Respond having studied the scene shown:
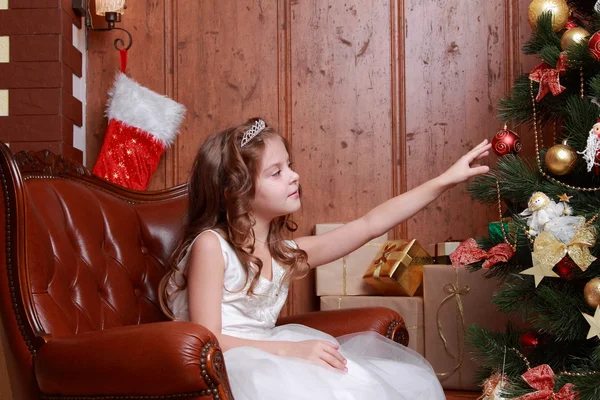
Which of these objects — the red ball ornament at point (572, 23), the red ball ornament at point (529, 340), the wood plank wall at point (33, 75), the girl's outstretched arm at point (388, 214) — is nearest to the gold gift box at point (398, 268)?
the girl's outstretched arm at point (388, 214)

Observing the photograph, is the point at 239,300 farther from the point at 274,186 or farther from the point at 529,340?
the point at 529,340

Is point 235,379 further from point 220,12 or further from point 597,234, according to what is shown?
point 220,12

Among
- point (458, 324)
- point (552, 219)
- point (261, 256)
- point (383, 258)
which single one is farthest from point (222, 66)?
point (552, 219)

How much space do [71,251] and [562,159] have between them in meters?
1.34

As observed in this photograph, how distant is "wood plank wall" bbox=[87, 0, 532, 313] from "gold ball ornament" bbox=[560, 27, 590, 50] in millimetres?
1036

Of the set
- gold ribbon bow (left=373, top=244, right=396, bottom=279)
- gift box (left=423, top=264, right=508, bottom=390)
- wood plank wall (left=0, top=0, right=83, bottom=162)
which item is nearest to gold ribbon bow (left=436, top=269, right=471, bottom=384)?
gift box (left=423, top=264, right=508, bottom=390)

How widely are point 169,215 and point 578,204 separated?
121cm

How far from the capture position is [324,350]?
1.69 metres

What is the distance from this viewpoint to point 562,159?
1.93 metres

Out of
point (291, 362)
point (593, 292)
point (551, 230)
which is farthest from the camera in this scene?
point (551, 230)

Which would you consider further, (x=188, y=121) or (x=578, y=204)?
(x=188, y=121)

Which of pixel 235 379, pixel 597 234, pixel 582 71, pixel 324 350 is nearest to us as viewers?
pixel 235 379

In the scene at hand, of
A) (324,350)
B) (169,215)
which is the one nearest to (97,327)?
(169,215)

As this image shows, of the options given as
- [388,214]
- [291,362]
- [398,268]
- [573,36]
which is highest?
[573,36]
